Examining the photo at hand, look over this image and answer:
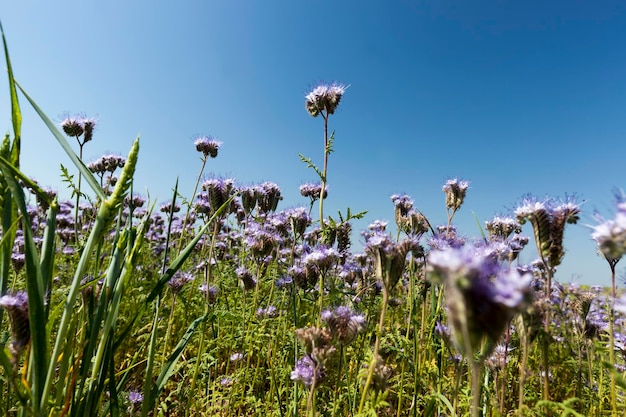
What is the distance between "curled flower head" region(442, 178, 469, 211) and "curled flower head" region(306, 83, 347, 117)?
58.8 inches

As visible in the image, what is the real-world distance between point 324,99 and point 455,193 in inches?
64.6

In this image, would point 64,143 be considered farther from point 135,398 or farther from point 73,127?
point 73,127

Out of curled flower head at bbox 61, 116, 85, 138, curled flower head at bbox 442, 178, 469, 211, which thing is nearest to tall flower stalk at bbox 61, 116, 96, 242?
curled flower head at bbox 61, 116, 85, 138

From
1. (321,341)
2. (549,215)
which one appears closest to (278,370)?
(321,341)

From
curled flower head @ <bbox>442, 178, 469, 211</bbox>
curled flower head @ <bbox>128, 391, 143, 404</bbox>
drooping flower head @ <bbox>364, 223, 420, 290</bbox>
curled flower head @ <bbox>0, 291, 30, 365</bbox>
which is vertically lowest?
curled flower head @ <bbox>128, 391, 143, 404</bbox>

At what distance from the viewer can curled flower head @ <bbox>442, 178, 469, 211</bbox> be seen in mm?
3715

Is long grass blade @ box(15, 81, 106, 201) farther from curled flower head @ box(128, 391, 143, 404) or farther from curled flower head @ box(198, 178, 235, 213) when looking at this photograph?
curled flower head @ box(198, 178, 235, 213)

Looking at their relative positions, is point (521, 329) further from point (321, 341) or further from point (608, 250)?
point (321, 341)

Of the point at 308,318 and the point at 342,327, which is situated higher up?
the point at 308,318

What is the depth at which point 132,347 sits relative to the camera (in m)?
3.62

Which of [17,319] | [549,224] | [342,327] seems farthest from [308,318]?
[17,319]

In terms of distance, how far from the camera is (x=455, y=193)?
3756mm

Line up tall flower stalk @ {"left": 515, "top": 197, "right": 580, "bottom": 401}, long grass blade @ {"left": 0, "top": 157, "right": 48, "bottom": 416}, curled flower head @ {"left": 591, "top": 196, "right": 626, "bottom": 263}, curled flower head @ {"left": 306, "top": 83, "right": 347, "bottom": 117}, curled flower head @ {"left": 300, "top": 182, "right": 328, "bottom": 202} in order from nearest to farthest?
1. long grass blade @ {"left": 0, "top": 157, "right": 48, "bottom": 416}
2. curled flower head @ {"left": 591, "top": 196, "right": 626, "bottom": 263}
3. tall flower stalk @ {"left": 515, "top": 197, "right": 580, "bottom": 401}
4. curled flower head @ {"left": 306, "top": 83, "right": 347, "bottom": 117}
5. curled flower head @ {"left": 300, "top": 182, "right": 328, "bottom": 202}

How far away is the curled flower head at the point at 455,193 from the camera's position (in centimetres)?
371
